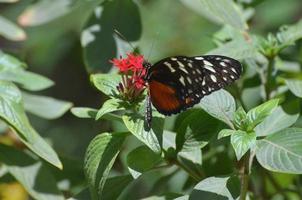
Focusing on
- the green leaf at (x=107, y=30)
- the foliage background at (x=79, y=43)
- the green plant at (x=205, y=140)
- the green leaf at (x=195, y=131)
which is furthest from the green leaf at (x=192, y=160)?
the foliage background at (x=79, y=43)

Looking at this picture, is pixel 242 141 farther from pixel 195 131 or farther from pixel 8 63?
pixel 8 63

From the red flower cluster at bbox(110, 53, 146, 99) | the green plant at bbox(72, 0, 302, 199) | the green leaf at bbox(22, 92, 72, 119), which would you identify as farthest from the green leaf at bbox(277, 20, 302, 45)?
the green leaf at bbox(22, 92, 72, 119)

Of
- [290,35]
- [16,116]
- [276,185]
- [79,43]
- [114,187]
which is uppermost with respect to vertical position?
[290,35]

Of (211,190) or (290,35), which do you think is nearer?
(211,190)

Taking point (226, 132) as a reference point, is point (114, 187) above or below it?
below

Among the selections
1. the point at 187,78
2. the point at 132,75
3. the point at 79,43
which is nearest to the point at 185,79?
the point at 187,78

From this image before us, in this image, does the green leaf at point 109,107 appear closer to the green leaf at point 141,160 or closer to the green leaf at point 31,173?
the green leaf at point 141,160

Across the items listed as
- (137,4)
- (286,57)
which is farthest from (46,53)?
(286,57)
